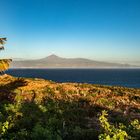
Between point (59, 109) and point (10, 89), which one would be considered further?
point (10, 89)

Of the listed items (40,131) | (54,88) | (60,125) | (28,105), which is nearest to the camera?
(40,131)

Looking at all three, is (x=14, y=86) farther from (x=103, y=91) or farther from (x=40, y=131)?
(x=40, y=131)

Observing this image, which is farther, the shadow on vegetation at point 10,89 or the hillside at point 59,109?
the shadow on vegetation at point 10,89

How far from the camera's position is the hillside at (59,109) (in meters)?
17.8

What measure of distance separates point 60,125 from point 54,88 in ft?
62.0


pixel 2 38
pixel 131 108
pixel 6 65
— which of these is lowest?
pixel 131 108

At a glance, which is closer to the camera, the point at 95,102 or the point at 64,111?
the point at 64,111

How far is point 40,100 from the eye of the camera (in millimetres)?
32750

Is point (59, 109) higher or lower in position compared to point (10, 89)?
lower

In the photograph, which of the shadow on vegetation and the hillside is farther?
the shadow on vegetation

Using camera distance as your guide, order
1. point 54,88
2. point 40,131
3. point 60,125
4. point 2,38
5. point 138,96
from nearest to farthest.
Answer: point 40,131 → point 60,125 → point 2,38 → point 138,96 → point 54,88

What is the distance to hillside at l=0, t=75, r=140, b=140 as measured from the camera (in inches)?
700

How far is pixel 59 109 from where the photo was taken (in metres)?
27.3

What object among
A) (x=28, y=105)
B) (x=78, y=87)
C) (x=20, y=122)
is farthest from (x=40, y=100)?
(x=20, y=122)
